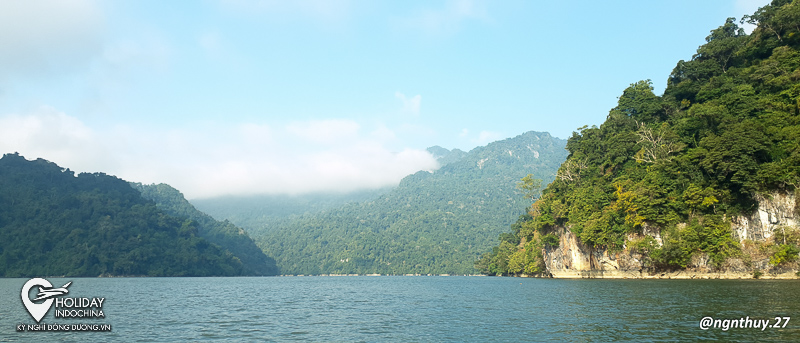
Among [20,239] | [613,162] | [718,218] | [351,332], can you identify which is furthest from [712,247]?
[20,239]

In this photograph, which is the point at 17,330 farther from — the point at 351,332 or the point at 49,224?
the point at 49,224

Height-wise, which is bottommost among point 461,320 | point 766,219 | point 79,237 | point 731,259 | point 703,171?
point 461,320

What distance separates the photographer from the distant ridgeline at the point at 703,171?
6575cm

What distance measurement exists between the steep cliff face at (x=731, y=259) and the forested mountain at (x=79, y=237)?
468 ft

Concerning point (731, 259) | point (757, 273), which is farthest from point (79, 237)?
point (757, 273)

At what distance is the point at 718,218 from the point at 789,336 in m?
53.9

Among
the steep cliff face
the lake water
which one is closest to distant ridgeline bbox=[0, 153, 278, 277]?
the lake water

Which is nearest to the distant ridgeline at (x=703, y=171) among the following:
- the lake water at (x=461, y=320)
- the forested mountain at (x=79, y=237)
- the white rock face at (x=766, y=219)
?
the white rock face at (x=766, y=219)

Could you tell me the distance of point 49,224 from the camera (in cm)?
17125

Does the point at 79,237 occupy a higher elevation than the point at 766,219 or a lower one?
higher

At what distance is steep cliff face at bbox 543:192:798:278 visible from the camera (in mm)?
64812

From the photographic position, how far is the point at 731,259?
70.6m

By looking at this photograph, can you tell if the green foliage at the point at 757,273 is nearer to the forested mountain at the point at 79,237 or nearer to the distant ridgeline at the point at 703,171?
the distant ridgeline at the point at 703,171

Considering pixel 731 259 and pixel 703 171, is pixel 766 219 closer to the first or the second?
pixel 731 259
